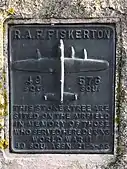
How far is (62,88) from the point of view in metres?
1.89

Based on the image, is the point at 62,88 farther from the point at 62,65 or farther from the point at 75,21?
the point at 75,21

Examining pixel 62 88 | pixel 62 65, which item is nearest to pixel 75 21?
pixel 62 65

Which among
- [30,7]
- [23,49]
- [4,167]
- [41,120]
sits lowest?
[4,167]

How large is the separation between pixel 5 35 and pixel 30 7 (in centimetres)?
17

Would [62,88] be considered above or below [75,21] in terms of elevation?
below

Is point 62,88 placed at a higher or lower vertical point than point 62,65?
lower

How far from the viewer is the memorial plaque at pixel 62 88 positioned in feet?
6.18

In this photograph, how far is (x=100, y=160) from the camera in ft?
6.44

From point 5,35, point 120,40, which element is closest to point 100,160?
point 120,40

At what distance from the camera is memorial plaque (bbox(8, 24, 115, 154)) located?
6.18 ft

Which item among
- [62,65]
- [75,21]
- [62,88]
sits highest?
[75,21]

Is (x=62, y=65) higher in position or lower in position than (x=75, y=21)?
lower

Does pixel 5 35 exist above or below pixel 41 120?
above

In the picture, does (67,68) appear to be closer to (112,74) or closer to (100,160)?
(112,74)
